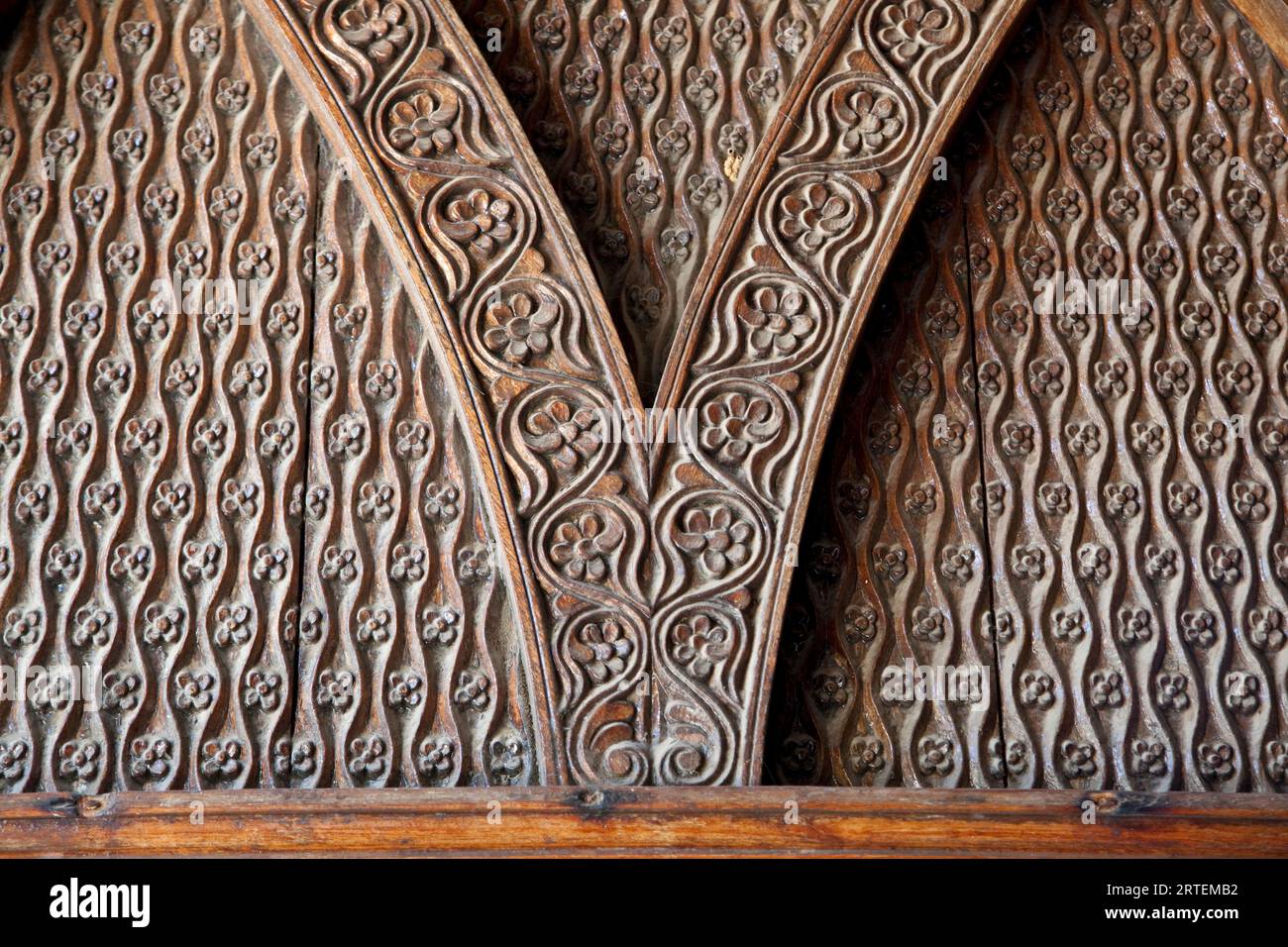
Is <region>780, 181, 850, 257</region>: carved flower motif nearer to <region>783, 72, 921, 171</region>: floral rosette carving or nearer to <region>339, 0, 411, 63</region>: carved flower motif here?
<region>783, 72, 921, 171</region>: floral rosette carving

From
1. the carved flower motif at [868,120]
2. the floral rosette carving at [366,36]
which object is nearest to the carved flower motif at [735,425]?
the carved flower motif at [868,120]

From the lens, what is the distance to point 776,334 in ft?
9.95

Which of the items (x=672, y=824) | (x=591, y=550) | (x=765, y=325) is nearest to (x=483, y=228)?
(x=765, y=325)

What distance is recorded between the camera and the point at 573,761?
282 cm

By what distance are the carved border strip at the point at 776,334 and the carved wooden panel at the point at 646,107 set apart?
5.0 inches

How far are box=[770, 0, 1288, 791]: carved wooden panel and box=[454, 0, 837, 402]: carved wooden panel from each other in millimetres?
562

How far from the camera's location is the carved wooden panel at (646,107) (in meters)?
3.19

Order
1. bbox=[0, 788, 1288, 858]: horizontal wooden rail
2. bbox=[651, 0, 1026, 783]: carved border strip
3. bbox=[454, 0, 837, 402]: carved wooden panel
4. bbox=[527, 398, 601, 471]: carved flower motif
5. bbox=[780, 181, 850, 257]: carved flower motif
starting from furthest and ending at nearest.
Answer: bbox=[454, 0, 837, 402]: carved wooden panel → bbox=[780, 181, 850, 257]: carved flower motif → bbox=[527, 398, 601, 471]: carved flower motif → bbox=[651, 0, 1026, 783]: carved border strip → bbox=[0, 788, 1288, 858]: horizontal wooden rail

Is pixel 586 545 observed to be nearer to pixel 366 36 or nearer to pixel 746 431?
pixel 746 431

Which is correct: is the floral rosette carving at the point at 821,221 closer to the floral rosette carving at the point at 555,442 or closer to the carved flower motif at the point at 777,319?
the carved flower motif at the point at 777,319

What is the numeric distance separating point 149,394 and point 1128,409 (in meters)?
2.38

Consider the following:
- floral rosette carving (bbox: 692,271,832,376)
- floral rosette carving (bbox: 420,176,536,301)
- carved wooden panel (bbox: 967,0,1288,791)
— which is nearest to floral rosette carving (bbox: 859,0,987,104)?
carved wooden panel (bbox: 967,0,1288,791)

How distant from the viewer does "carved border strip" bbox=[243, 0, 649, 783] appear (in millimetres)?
2877
